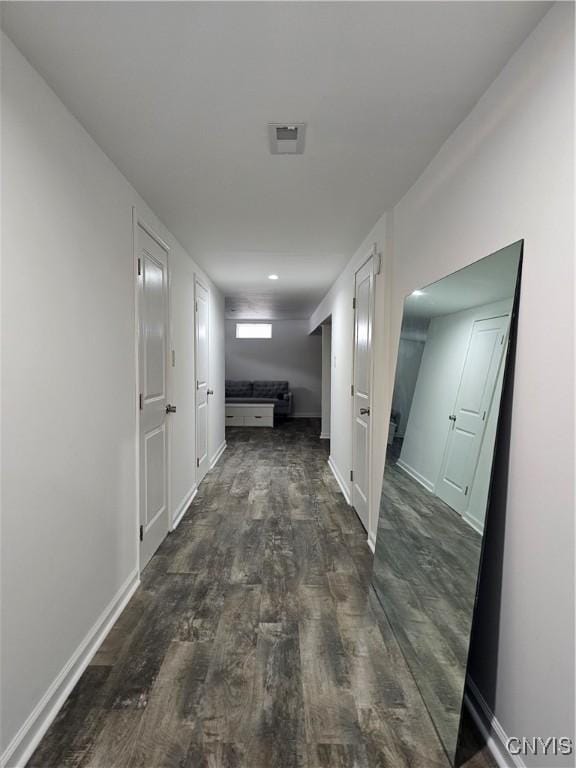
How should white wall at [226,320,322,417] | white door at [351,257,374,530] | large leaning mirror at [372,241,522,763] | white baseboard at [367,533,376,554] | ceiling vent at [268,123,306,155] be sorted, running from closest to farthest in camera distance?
1. large leaning mirror at [372,241,522,763]
2. ceiling vent at [268,123,306,155]
3. white baseboard at [367,533,376,554]
4. white door at [351,257,374,530]
5. white wall at [226,320,322,417]

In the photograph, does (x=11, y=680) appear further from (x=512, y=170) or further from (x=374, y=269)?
(x=374, y=269)

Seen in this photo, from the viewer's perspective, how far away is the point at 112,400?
2.32 m

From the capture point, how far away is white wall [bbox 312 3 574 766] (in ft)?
3.98

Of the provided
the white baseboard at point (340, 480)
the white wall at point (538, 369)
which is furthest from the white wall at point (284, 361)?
the white wall at point (538, 369)

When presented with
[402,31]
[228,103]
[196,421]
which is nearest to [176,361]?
[196,421]

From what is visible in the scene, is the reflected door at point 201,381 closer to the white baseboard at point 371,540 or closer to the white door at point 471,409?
the white baseboard at point 371,540

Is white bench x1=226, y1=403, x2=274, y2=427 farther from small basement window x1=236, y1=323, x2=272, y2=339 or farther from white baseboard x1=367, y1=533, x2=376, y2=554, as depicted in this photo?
white baseboard x1=367, y1=533, x2=376, y2=554

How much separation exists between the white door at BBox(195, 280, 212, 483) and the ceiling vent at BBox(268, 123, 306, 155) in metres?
2.62

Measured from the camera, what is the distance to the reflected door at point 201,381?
4.77 meters

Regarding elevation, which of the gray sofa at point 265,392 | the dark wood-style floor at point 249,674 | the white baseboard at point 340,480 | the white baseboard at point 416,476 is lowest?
the white baseboard at point 340,480

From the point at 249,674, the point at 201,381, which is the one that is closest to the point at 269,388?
the point at 201,381

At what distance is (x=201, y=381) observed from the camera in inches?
198

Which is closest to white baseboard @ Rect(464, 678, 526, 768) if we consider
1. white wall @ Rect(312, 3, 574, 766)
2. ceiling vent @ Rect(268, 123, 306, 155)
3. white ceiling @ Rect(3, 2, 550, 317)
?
white wall @ Rect(312, 3, 574, 766)

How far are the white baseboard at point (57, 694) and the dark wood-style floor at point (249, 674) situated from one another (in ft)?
0.11
